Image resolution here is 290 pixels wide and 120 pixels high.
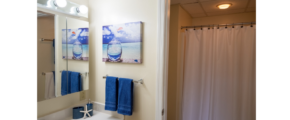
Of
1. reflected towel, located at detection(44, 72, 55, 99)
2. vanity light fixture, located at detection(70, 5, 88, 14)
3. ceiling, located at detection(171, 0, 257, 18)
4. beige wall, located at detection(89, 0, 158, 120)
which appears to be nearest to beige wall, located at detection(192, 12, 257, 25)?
ceiling, located at detection(171, 0, 257, 18)

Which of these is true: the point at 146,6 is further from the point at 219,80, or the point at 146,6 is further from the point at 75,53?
the point at 219,80

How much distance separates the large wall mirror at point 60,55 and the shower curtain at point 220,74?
1.58 metres

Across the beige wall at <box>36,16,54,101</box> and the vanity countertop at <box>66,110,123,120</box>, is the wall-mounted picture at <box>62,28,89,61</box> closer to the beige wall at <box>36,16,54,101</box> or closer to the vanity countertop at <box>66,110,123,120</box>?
the beige wall at <box>36,16,54,101</box>

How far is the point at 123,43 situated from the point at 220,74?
61.3 inches

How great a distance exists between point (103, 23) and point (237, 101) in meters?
2.12

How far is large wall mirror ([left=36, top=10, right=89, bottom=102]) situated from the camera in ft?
4.14

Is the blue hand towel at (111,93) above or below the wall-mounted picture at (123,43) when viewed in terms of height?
below

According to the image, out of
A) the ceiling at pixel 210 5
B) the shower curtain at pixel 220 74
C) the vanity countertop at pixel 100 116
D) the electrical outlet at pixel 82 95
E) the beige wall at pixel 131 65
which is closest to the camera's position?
the beige wall at pixel 131 65

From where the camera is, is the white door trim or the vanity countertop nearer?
the white door trim

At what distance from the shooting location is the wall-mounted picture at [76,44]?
1494 millimetres

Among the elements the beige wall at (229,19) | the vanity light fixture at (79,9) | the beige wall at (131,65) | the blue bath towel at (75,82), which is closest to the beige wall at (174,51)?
the beige wall at (229,19)

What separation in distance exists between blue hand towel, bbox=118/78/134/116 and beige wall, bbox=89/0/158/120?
68mm

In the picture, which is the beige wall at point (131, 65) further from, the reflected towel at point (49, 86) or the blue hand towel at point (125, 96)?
the reflected towel at point (49, 86)
